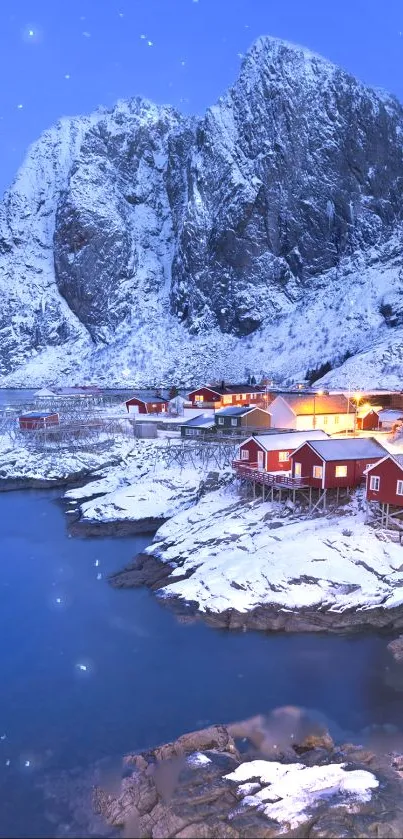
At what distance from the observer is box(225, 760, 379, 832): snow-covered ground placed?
1332 cm

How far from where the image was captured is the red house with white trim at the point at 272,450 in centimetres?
3594

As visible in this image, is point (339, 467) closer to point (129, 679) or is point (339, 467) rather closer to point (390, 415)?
point (129, 679)

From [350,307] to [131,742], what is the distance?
102m

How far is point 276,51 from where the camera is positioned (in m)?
142

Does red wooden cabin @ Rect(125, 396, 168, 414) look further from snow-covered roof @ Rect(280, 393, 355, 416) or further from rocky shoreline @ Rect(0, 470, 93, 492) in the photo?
snow-covered roof @ Rect(280, 393, 355, 416)

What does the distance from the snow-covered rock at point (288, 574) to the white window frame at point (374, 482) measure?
1648mm

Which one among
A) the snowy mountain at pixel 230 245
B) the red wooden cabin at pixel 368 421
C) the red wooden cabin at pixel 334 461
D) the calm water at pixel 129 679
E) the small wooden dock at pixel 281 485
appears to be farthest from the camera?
the snowy mountain at pixel 230 245

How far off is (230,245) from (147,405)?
7823 cm

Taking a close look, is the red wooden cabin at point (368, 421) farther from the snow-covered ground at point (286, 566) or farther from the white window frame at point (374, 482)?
the white window frame at point (374, 482)

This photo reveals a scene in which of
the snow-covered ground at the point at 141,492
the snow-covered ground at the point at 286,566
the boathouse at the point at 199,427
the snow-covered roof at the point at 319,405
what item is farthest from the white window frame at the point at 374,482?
the boathouse at the point at 199,427

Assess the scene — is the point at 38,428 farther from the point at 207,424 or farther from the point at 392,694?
the point at 392,694

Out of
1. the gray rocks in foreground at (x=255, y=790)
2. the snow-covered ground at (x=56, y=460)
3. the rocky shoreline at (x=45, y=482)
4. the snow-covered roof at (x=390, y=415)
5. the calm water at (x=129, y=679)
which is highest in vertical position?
the snow-covered roof at (x=390, y=415)

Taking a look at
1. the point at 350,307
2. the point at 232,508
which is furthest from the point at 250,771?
the point at 350,307

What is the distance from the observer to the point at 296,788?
555 inches
